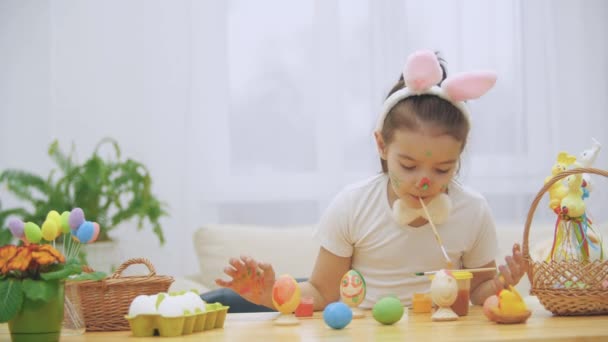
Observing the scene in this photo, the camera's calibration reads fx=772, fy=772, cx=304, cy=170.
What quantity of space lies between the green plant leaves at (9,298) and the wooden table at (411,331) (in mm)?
125

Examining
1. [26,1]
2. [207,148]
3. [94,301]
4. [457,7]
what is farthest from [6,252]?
[457,7]

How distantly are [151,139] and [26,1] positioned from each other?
0.78 metres

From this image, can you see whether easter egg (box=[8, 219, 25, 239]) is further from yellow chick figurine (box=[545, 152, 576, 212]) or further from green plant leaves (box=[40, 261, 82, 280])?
yellow chick figurine (box=[545, 152, 576, 212])

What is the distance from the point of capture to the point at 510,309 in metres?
1.28

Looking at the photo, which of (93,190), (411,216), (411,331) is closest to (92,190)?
(93,190)

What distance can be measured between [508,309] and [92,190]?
6.34ft

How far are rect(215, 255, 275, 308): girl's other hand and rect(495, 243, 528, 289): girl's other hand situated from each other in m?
0.45

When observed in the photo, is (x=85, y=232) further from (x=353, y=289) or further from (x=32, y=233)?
(x=353, y=289)

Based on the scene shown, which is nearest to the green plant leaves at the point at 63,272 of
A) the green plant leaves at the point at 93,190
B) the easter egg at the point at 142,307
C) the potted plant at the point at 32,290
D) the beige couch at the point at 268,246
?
the potted plant at the point at 32,290

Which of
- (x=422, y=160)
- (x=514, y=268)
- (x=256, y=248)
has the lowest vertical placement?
(x=256, y=248)

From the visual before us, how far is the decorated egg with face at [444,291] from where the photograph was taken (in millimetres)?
1365

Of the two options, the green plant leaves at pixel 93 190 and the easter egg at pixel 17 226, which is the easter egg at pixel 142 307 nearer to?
the easter egg at pixel 17 226

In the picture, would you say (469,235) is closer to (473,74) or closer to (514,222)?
(473,74)

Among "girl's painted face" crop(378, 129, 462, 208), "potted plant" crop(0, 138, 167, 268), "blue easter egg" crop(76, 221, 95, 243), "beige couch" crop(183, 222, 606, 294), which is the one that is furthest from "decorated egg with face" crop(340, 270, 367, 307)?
"potted plant" crop(0, 138, 167, 268)
